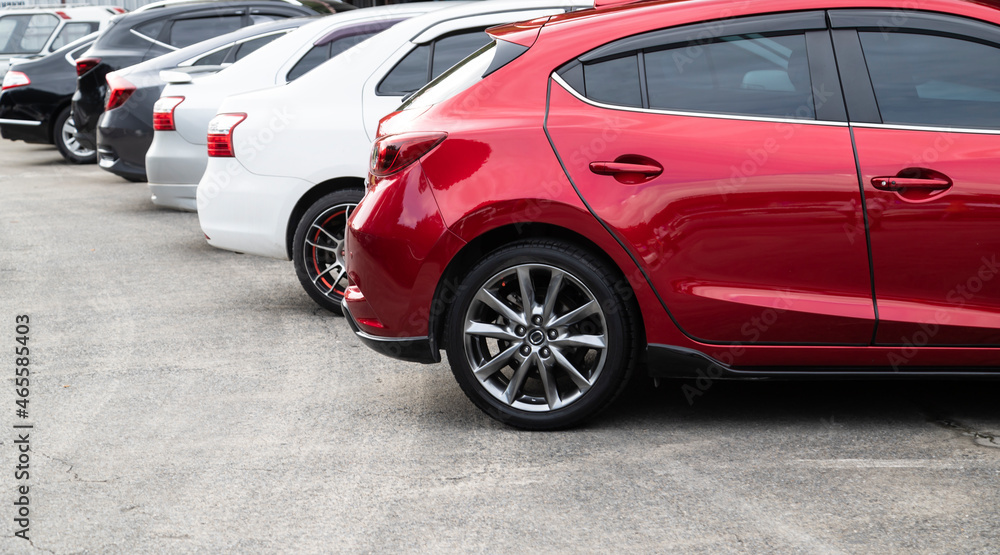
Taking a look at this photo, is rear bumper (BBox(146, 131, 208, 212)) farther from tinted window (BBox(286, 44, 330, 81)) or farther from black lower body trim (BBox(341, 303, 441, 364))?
black lower body trim (BBox(341, 303, 441, 364))

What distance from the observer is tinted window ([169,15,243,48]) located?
12297mm

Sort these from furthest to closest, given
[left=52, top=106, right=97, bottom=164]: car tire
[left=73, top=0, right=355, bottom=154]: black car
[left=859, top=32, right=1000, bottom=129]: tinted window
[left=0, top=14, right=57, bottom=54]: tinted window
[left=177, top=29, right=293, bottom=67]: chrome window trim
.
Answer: [left=0, top=14, right=57, bottom=54]: tinted window, [left=52, top=106, right=97, bottom=164]: car tire, [left=73, top=0, right=355, bottom=154]: black car, [left=177, top=29, right=293, bottom=67]: chrome window trim, [left=859, top=32, right=1000, bottom=129]: tinted window

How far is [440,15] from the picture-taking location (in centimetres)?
630

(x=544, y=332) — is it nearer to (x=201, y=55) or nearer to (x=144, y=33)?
(x=201, y=55)

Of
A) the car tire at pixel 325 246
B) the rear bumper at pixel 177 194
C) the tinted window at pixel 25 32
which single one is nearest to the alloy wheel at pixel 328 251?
the car tire at pixel 325 246

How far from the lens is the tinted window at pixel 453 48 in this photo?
20.4 feet

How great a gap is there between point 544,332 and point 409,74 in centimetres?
249

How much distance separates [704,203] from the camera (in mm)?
4020

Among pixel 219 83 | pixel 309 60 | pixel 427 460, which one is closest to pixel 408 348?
pixel 427 460

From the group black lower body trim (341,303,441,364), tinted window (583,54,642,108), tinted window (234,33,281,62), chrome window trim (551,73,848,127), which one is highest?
tinted window (583,54,642,108)

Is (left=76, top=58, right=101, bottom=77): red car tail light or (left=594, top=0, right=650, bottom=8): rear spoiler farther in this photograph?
(left=76, top=58, right=101, bottom=77): red car tail light

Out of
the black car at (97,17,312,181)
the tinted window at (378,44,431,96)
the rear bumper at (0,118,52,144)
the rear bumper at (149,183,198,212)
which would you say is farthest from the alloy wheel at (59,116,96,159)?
the tinted window at (378,44,431,96)

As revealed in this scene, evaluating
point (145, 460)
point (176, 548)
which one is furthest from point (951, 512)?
point (145, 460)

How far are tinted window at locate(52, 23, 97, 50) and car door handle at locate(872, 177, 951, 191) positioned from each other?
16.3 meters
